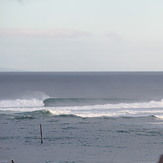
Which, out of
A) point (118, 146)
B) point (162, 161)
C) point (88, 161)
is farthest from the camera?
point (118, 146)

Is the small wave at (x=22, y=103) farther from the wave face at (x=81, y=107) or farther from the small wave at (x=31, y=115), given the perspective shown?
the small wave at (x=31, y=115)

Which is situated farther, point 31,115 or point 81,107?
point 81,107

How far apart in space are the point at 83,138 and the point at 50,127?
5.63 metres

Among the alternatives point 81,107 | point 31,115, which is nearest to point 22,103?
point 81,107

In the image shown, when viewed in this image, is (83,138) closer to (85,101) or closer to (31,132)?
(31,132)

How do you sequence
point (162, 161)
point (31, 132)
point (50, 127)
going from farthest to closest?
point (50, 127)
point (31, 132)
point (162, 161)

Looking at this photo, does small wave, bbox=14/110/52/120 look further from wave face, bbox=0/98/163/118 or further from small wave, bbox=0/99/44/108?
small wave, bbox=0/99/44/108

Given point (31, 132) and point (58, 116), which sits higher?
point (58, 116)

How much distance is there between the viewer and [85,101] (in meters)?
64.1

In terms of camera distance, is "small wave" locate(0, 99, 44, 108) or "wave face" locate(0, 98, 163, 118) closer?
"wave face" locate(0, 98, 163, 118)

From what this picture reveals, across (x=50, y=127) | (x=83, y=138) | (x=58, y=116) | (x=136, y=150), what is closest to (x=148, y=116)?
(x=58, y=116)

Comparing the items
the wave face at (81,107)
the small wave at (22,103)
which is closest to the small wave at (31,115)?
the wave face at (81,107)

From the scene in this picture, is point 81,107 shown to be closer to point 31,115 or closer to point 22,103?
point 22,103

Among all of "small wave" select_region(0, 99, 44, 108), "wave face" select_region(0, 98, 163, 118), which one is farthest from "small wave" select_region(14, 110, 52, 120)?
"small wave" select_region(0, 99, 44, 108)
